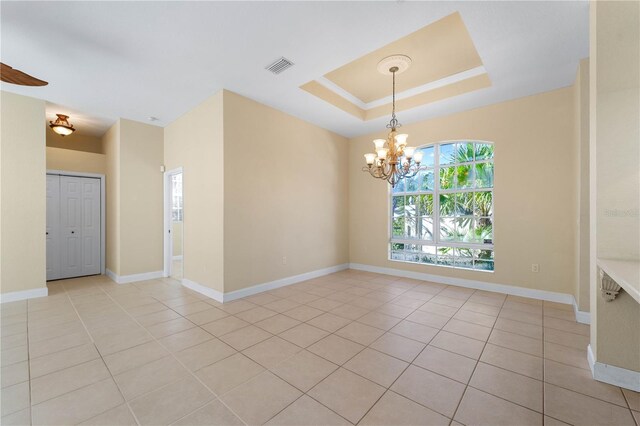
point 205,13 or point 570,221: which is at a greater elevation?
point 205,13

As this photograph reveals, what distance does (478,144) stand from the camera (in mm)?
4629

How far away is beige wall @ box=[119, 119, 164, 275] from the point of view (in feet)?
16.5

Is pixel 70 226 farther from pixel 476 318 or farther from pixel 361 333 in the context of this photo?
pixel 476 318

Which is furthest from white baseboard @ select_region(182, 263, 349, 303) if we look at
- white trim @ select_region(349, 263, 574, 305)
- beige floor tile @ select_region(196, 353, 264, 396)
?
beige floor tile @ select_region(196, 353, 264, 396)

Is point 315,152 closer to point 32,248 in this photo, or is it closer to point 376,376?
point 376,376

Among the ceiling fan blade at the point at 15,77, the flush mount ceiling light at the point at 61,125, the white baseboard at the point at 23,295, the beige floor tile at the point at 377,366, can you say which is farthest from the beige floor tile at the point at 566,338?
the flush mount ceiling light at the point at 61,125

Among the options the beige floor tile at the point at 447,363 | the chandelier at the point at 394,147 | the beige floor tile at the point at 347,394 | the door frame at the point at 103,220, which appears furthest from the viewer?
the door frame at the point at 103,220

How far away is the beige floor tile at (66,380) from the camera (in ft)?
6.18

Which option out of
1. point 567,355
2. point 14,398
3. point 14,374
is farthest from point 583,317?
point 14,374

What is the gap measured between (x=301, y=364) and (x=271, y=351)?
1.19ft

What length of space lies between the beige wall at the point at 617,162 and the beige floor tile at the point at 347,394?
1.81 metres

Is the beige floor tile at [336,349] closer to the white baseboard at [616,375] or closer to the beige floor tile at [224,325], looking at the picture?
the beige floor tile at [224,325]

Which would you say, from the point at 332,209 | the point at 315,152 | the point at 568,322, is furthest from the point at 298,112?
the point at 568,322

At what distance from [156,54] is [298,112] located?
2.31 meters
